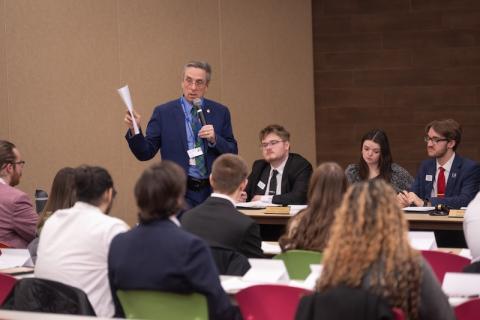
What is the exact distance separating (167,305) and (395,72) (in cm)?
766

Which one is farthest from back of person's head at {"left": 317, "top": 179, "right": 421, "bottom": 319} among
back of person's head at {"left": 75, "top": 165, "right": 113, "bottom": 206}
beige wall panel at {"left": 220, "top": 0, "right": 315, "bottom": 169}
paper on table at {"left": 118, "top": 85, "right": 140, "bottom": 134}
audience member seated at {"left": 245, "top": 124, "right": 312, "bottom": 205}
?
beige wall panel at {"left": 220, "top": 0, "right": 315, "bottom": 169}

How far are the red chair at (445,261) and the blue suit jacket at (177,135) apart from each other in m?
2.50

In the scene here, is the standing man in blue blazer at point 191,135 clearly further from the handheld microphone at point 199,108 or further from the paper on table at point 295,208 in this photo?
the paper on table at point 295,208

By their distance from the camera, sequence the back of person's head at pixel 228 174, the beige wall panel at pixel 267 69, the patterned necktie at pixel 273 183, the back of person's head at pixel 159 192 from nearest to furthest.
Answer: the back of person's head at pixel 159 192 < the back of person's head at pixel 228 174 < the patterned necktie at pixel 273 183 < the beige wall panel at pixel 267 69

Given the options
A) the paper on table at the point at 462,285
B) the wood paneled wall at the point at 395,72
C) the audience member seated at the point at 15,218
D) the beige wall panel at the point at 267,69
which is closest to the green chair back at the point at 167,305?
the paper on table at the point at 462,285

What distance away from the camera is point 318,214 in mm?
4133

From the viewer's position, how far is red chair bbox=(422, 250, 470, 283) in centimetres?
403

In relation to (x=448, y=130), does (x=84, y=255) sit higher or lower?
lower

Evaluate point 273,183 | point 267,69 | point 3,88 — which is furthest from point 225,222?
point 267,69

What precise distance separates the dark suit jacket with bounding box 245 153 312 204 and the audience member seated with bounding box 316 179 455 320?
4010mm

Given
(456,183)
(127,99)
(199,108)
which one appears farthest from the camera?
(456,183)

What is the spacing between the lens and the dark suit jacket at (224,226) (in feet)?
13.5

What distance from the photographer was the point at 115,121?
27.9 ft

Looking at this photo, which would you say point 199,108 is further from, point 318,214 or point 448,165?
point 318,214
